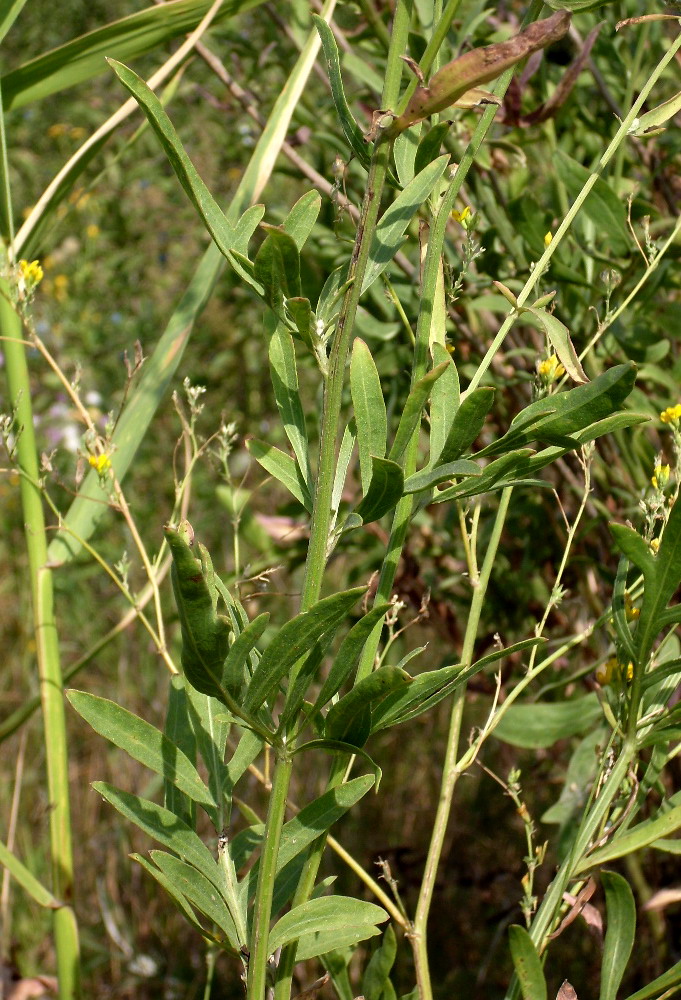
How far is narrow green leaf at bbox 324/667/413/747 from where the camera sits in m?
0.52

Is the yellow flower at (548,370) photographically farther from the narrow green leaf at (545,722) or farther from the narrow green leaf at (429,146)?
the narrow green leaf at (545,722)

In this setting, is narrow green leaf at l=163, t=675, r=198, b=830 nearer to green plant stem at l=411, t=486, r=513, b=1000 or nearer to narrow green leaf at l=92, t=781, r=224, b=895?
narrow green leaf at l=92, t=781, r=224, b=895

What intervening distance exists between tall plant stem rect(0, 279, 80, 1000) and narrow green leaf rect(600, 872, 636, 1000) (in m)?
0.44

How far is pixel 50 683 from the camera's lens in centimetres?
89

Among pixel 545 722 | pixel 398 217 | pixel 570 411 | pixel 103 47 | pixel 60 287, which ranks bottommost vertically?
pixel 545 722

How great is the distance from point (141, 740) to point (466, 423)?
0.27m

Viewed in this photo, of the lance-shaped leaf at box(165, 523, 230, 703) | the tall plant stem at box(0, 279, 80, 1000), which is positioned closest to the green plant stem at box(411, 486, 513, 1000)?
the lance-shaped leaf at box(165, 523, 230, 703)

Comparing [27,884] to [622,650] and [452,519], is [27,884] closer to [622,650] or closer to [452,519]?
[622,650]

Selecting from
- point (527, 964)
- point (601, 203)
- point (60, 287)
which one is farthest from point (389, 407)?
point (60, 287)

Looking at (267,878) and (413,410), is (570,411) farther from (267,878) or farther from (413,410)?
(267,878)

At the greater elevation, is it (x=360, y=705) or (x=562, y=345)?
(x=562, y=345)

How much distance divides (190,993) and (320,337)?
1.51m

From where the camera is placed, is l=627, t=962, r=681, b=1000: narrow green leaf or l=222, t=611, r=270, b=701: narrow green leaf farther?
l=627, t=962, r=681, b=1000: narrow green leaf

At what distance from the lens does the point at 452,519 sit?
4.63 ft
